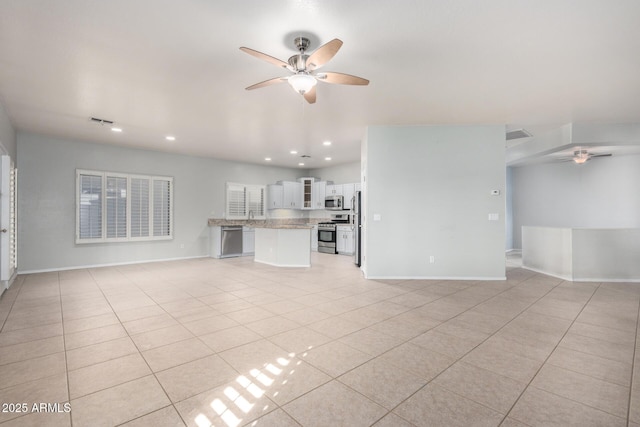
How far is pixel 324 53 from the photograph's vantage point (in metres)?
2.38

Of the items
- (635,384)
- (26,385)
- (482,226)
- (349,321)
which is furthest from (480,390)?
(482,226)

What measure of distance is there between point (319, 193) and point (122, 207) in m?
5.41

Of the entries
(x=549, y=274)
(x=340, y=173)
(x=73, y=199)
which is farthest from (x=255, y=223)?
(x=549, y=274)

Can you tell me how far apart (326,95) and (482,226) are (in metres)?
3.52

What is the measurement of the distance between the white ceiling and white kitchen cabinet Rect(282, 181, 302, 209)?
4.35 m

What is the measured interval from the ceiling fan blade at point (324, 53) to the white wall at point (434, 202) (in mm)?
3026

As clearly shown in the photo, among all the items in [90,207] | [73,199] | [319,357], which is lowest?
[319,357]

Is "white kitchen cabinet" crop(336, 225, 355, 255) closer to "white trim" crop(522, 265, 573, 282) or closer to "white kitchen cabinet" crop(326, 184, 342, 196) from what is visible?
"white kitchen cabinet" crop(326, 184, 342, 196)

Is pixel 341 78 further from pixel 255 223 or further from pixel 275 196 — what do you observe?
pixel 275 196

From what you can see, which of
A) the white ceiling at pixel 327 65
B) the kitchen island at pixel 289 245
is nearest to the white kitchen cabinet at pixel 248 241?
the kitchen island at pixel 289 245

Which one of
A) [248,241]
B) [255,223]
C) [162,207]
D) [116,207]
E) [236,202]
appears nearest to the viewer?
[116,207]

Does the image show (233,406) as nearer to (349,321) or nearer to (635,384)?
(349,321)

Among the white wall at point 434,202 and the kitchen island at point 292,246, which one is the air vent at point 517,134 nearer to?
the white wall at point 434,202

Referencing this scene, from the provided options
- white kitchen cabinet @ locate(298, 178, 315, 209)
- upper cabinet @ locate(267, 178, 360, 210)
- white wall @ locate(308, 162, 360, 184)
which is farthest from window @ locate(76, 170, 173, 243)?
white wall @ locate(308, 162, 360, 184)
